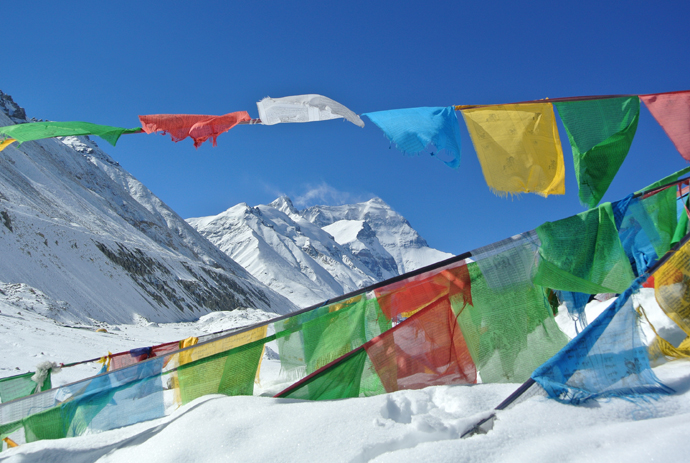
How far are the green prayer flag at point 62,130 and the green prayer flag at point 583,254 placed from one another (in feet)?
15.4

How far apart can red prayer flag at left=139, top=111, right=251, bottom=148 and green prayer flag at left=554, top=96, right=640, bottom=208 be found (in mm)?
3537

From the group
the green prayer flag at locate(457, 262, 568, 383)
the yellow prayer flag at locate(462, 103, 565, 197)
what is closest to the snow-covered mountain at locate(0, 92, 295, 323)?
the green prayer flag at locate(457, 262, 568, 383)

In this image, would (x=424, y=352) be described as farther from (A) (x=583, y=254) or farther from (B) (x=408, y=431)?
(A) (x=583, y=254)

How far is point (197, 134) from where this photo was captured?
5266mm

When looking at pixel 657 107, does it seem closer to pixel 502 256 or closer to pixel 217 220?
pixel 502 256

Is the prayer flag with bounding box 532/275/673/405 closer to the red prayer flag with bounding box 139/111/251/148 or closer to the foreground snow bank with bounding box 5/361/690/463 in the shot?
the foreground snow bank with bounding box 5/361/690/463

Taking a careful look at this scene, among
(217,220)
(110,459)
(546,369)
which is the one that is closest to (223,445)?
(110,459)

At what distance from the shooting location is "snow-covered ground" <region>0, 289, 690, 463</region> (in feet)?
7.14

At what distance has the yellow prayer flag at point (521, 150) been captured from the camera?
4.02m

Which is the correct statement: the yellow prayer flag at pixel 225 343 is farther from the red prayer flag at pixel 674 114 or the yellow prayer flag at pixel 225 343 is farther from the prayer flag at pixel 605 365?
the red prayer flag at pixel 674 114

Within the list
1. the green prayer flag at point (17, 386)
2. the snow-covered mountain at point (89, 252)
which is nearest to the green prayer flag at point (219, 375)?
the green prayer flag at point (17, 386)

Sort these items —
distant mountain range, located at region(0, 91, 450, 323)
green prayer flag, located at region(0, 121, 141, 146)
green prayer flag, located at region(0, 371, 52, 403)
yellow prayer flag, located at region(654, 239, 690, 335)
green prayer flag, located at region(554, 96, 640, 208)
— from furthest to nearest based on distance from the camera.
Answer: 1. distant mountain range, located at region(0, 91, 450, 323)
2. green prayer flag, located at region(0, 371, 52, 403)
3. green prayer flag, located at region(0, 121, 141, 146)
4. green prayer flag, located at region(554, 96, 640, 208)
5. yellow prayer flag, located at region(654, 239, 690, 335)

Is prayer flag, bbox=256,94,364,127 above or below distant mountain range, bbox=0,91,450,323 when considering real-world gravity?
below

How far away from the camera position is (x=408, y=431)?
257cm
